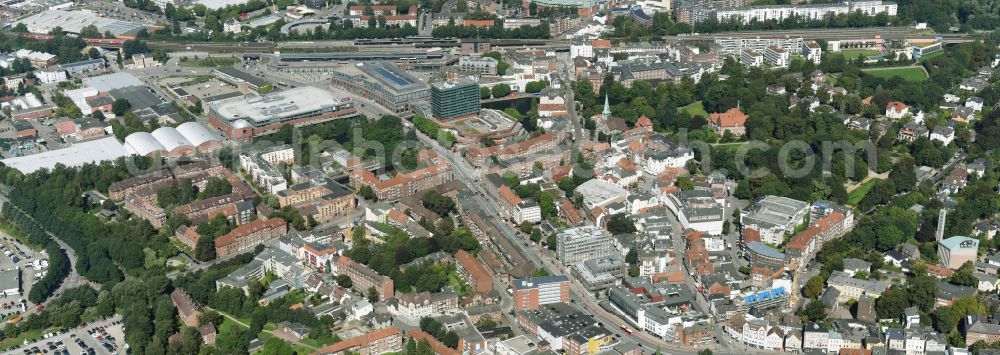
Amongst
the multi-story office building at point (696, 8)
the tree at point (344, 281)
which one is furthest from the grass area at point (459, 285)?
the multi-story office building at point (696, 8)

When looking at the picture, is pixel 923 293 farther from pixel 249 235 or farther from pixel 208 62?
pixel 208 62

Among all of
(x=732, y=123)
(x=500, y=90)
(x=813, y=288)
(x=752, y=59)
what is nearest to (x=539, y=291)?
(x=813, y=288)

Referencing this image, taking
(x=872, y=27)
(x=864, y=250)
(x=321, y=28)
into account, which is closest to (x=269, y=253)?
(x=864, y=250)

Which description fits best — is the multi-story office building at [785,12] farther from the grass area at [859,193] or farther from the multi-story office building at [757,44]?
the grass area at [859,193]

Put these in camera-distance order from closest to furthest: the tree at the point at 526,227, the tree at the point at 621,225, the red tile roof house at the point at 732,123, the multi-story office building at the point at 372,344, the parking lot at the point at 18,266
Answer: the multi-story office building at the point at 372,344, the parking lot at the point at 18,266, the tree at the point at 621,225, the tree at the point at 526,227, the red tile roof house at the point at 732,123

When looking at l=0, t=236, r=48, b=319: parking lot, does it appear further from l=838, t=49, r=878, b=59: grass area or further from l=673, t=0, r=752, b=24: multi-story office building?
l=838, t=49, r=878, b=59: grass area
